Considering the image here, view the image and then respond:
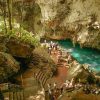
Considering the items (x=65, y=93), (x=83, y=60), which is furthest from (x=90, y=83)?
(x=83, y=60)

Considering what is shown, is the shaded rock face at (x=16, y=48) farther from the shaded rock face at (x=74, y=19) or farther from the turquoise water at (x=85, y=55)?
the shaded rock face at (x=74, y=19)

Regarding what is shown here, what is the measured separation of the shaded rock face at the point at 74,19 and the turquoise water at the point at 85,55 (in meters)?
0.78

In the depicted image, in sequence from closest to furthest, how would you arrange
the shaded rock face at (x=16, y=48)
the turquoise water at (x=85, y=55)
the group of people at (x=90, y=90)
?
the group of people at (x=90, y=90)
the shaded rock face at (x=16, y=48)
the turquoise water at (x=85, y=55)

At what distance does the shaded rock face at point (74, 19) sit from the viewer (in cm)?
3159

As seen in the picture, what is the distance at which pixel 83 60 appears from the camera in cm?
2908

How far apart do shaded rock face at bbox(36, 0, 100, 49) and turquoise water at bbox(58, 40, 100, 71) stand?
2.55 feet

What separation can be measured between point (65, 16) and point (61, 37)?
3.41m

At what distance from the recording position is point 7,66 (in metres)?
14.3

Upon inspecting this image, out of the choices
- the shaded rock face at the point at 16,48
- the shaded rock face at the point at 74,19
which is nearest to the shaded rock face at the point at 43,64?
the shaded rock face at the point at 16,48

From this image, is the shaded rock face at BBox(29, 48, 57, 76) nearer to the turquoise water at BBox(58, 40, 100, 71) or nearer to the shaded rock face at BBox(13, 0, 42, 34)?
the turquoise water at BBox(58, 40, 100, 71)

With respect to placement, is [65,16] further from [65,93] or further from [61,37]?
[65,93]

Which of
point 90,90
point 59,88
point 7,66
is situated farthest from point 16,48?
point 90,90

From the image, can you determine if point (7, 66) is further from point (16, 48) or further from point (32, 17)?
point (32, 17)

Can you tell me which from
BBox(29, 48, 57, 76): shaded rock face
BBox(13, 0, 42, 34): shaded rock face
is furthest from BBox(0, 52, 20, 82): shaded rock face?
BBox(13, 0, 42, 34): shaded rock face
